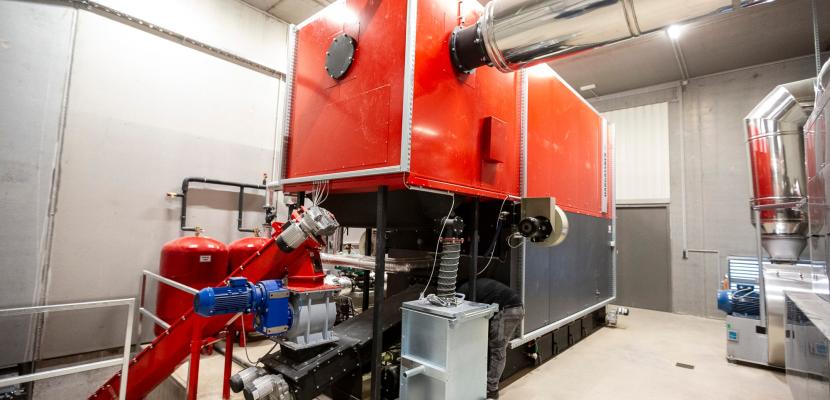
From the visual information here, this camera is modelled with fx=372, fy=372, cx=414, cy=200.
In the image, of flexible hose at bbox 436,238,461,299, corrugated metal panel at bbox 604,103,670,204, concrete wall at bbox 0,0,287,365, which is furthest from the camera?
corrugated metal panel at bbox 604,103,670,204

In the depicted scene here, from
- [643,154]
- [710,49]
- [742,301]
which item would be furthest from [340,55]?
[643,154]

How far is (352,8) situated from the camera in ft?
8.31

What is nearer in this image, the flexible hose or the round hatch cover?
the flexible hose

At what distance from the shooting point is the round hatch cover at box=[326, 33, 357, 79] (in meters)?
2.45

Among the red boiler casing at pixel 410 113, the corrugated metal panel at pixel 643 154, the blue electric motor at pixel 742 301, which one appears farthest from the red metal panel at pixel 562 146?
the corrugated metal panel at pixel 643 154

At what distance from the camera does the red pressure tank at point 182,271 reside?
3742 millimetres

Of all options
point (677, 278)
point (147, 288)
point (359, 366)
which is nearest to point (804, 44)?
point (677, 278)

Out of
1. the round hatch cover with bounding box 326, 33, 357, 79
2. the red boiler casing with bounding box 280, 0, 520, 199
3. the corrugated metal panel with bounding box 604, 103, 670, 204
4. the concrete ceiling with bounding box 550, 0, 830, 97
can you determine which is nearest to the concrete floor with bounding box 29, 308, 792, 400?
the red boiler casing with bounding box 280, 0, 520, 199

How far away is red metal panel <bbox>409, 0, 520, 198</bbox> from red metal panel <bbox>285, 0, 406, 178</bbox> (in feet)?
0.43

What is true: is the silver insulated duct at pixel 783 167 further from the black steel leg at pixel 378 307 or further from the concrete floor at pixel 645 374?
the black steel leg at pixel 378 307

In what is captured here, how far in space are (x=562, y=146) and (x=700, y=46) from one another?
151 inches

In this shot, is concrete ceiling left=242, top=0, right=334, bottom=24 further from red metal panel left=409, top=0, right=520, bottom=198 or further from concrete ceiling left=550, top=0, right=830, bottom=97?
concrete ceiling left=550, top=0, right=830, bottom=97

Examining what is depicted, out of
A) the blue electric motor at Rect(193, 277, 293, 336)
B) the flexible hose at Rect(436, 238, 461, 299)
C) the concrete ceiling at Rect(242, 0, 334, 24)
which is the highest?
the concrete ceiling at Rect(242, 0, 334, 24)

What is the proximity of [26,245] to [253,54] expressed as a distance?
318 cm
